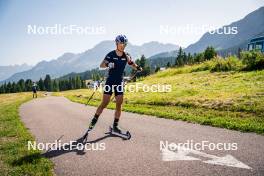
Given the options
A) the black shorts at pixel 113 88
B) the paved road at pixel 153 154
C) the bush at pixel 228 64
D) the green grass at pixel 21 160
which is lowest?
the green grass at pixel 21 160

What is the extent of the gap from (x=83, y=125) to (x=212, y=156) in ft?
22.1

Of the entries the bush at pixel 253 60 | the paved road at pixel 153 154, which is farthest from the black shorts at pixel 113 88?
the bush at pixel 253 60

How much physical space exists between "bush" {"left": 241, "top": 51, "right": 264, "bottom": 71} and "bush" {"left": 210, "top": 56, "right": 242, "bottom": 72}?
175 cm

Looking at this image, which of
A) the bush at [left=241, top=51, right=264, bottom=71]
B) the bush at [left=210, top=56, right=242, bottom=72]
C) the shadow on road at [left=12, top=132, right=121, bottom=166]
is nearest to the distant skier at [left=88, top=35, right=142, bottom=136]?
the shadow on road at [left=12, top=132, right=121, bottom=166]

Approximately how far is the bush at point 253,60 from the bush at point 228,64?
175 centimetres

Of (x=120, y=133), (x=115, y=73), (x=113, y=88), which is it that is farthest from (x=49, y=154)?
(x=115, y=73)

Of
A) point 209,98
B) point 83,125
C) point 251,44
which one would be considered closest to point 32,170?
point 83,125

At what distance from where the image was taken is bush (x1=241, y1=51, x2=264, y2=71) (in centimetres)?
2223

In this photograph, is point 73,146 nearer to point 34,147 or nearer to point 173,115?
point 34,147

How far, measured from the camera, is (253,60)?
2264 centimetres

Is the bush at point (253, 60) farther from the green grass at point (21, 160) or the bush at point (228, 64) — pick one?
the green grass at point (21, 160)

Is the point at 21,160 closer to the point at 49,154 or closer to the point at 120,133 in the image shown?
the point at 49,154

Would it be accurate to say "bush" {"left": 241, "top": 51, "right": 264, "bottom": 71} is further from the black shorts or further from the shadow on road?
the shadow on road

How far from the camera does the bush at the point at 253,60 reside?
22234 mm
